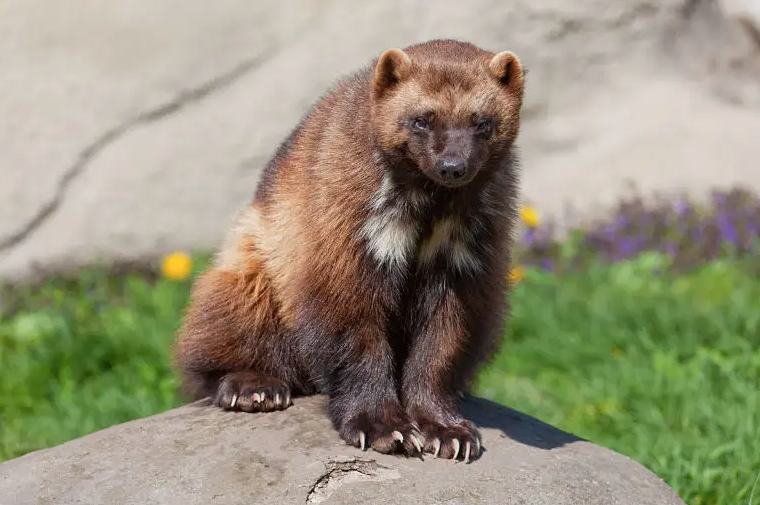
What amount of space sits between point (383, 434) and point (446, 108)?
40.1 inches

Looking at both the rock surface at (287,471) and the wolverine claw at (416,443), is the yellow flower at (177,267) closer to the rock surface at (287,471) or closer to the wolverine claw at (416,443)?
the rock surface at (287,471)

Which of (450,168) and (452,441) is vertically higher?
(450,168)

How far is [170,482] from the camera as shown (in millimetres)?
3365

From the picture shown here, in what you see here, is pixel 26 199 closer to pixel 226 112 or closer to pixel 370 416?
pixel 226 112

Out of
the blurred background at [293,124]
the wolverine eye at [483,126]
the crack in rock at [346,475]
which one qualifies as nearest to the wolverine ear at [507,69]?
the wolverine eye at [483,126]

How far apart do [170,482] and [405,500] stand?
688 millimetres

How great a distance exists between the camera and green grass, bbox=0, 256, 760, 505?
17.6 ft

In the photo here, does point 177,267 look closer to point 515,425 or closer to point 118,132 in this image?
point 118,132

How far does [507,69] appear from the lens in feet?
12.1

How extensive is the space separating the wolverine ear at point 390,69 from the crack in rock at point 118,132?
452 centimetres

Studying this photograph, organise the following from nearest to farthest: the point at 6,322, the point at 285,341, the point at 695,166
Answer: the point at 285,341
the point at 6,322
the point at 695,166

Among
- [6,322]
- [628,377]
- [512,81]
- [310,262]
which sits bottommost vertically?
[6,322]

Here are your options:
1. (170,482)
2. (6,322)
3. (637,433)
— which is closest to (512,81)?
(170,482)

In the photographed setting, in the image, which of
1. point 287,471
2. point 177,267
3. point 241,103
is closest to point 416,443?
point 287,471
